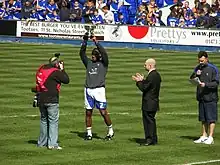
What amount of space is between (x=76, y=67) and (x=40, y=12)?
1696 cm

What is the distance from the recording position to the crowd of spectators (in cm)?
4506

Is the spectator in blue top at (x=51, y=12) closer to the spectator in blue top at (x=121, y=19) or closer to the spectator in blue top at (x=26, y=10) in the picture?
the spectator in blue top at (x=26, y=10)

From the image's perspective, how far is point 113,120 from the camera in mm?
21859

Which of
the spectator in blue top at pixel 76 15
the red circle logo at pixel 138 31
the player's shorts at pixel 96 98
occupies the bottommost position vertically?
the player's shorts at pixel 96 98

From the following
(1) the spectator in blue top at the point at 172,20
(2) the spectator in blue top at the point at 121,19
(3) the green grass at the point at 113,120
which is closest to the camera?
(3) the green grass at the point at 113,120

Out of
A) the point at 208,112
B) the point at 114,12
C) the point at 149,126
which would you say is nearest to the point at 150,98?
the point at 149,126

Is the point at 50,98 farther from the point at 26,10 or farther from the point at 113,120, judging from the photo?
the point at 26,10

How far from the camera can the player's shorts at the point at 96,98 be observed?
18.8m

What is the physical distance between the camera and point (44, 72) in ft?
57.9

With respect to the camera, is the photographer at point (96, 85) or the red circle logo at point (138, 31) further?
the red circle logo at point (138, 31)

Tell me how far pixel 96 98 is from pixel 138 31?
26775mm

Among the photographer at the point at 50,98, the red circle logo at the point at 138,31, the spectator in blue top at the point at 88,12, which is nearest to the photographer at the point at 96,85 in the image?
the photographer at the point at 50,98

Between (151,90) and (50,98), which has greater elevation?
(151,90)

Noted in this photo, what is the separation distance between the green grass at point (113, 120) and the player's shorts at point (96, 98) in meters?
0.83
